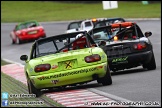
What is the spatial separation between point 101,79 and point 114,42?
12.9 ft

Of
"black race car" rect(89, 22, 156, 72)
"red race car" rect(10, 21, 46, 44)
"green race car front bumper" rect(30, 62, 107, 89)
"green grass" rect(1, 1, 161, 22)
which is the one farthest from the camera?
"green grass" rect(1, 1, 161, 22)

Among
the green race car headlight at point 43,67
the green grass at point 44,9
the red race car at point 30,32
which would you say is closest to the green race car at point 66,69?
the green race car headlight at point 43,67

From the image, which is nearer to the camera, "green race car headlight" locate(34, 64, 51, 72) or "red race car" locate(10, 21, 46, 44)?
"green race car headlight" locate(34, 64, 51, 72)

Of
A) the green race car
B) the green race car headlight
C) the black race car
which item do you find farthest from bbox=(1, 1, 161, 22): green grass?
the green race car headlight

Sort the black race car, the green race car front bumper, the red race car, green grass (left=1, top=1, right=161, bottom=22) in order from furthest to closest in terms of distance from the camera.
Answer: green grass (left=1, top=1, right=161, bottom=22)
the red race car
the black race car
the green race car front bumper

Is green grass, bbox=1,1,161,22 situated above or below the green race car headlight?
below

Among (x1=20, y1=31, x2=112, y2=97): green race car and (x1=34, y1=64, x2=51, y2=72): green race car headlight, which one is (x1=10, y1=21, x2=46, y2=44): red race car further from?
(x1=34, y1=64, x2=51, y2=72): green race car headlight

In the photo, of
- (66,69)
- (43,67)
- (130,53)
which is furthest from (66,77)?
(130,53)

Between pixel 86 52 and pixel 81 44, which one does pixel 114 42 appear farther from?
pixel 86 52

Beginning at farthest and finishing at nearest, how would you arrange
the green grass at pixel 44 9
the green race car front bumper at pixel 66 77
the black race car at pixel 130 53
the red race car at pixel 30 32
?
the green grass at pixel 44 9
the red race car at pixel 30 32
the black race car at pixel 130 53
the green race car front bumper at pixel 66 77

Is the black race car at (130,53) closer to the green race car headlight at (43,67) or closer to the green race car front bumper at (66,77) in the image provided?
the green race car front bumper at (66,77)

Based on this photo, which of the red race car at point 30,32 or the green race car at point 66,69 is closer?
the green race car at point 66,69

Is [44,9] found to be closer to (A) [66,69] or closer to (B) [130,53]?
(B) [130,53]

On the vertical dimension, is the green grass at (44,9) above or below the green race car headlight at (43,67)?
below
